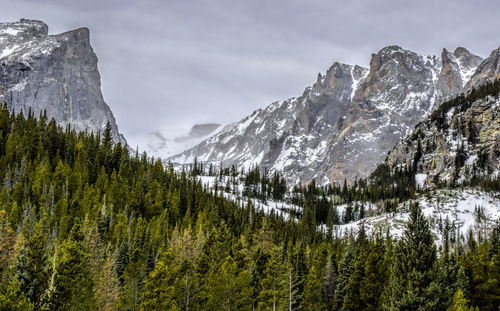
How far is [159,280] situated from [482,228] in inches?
6683

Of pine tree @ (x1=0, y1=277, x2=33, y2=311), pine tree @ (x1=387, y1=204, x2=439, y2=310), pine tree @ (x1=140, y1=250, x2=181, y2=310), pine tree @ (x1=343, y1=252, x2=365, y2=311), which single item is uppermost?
pine tree @ (x1=387, y1=204, x2=439, y2=310)

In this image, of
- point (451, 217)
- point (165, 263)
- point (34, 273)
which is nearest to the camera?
point (34, 273)

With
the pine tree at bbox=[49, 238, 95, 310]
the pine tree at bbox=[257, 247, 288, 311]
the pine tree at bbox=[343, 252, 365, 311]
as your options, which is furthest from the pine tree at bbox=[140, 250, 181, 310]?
the pine tree at bbox=[343, 252, 365, 311]

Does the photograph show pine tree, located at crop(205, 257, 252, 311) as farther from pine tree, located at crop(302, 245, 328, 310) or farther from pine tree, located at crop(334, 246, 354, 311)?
pine tree, located at crop(334, 246, 354, 311)

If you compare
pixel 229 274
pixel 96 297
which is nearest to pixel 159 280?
pixel 229 274

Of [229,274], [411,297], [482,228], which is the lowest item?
[482,228]

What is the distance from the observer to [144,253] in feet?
227

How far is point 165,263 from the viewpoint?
48.0 m

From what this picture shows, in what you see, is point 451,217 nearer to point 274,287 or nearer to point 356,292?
point 356,292

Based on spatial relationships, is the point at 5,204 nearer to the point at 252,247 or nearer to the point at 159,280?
the point at 252,247

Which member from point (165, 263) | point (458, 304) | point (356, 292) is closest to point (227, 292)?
point (165, 263)

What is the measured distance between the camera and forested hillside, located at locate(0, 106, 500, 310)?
33.5m

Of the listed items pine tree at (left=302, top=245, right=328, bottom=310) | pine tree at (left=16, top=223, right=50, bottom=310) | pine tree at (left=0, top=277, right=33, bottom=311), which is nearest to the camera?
pine tree at (left=0, top=277, right=33, bottom=311)

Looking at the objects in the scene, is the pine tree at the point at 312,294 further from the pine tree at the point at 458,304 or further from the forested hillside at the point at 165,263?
the pine tree at the point at 458,304
